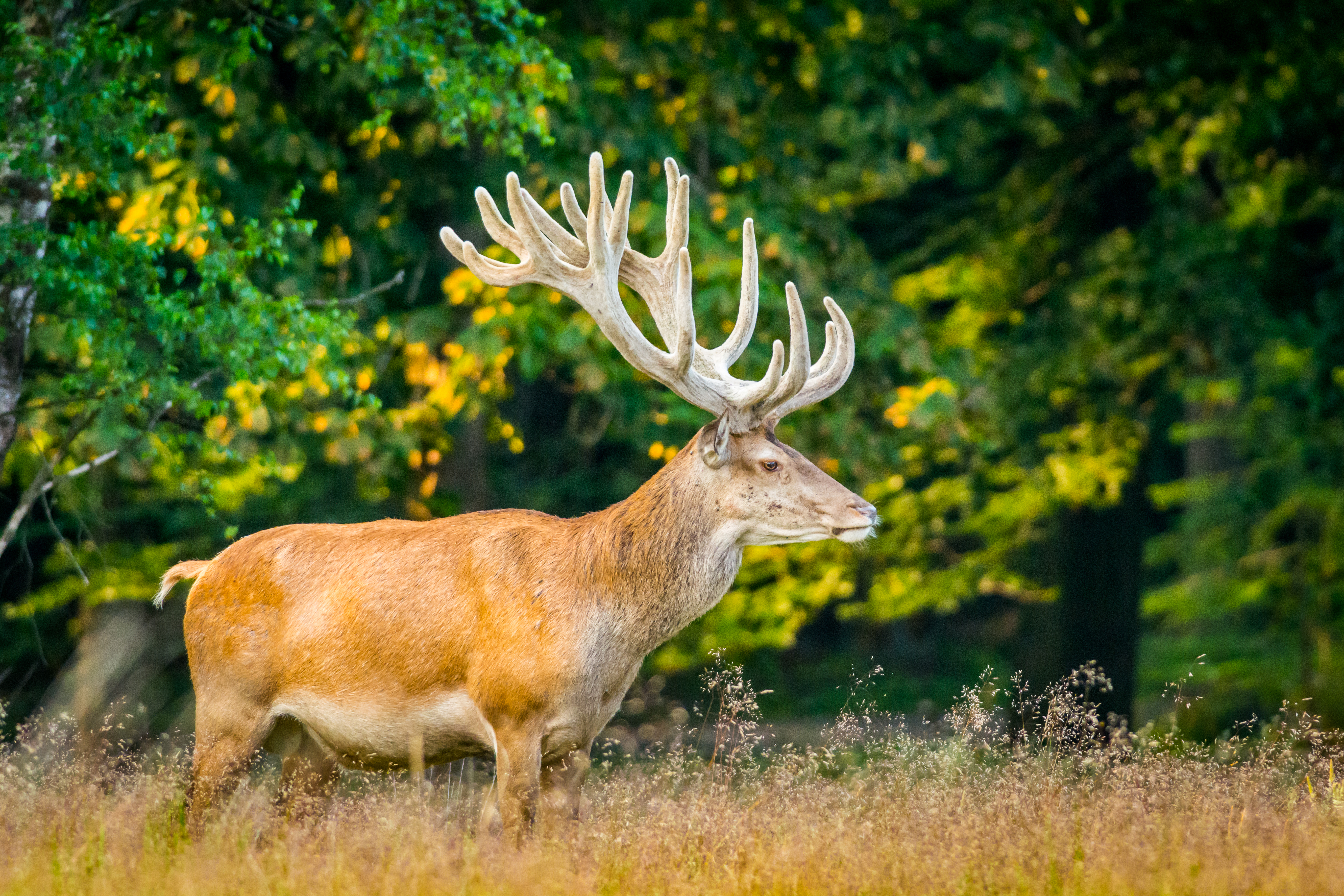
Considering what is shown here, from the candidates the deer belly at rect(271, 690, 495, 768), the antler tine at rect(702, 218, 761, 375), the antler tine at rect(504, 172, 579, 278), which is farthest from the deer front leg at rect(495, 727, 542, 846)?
the antler tine at rect(504, 172, 579, 278)

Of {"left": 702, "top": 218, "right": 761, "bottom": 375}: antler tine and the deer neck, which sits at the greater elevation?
{"left": 702, "top": 218, "right": 761, "bottom": 375}: antler tine

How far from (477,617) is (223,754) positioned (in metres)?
1.14

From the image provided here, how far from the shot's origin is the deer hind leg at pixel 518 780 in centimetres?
492

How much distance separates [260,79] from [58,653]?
5.17 meters

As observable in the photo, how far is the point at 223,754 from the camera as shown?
5.42 meters

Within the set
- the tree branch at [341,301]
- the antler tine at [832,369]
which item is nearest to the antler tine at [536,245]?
the antler tine at [832,369]

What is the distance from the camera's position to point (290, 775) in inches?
226

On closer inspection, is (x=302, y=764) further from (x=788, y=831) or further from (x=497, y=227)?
(x=497, y=227)

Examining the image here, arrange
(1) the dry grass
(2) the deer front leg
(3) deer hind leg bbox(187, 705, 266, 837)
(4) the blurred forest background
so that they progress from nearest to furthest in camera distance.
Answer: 1. (1) the dry grass
2. (2) the deer front leg
3. (3) deer hind leg bbox(187, 705, 266, 837)
4. (4) the blurred forest background

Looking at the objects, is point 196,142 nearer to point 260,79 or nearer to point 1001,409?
point 260,79

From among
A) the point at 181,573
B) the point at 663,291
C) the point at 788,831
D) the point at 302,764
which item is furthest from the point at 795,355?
the point at 181,573

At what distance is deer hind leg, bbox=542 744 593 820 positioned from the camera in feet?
16.9

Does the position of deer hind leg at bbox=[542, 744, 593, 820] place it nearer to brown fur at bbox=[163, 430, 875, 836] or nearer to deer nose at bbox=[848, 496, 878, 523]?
brown fur at bbox=[163, 430, 875, 836]

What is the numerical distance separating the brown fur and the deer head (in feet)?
0.05
